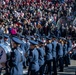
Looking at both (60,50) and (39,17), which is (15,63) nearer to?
(60,50)

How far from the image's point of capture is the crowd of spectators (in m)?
27.9

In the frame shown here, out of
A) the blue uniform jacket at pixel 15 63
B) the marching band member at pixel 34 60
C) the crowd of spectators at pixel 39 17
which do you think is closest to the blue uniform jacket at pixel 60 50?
the marching band member at pixel 34 60

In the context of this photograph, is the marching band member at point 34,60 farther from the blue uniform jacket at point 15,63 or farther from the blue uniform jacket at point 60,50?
the blue uniform jacket at point 60,50

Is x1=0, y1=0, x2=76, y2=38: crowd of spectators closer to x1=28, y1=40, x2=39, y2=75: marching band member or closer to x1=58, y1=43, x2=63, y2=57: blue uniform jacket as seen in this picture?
x1=58, y1=43, x2=63, y2=57: blue uniform jacket

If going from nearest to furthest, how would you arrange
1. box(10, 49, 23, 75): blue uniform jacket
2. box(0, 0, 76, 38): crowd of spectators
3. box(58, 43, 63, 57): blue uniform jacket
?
1. box(10, 49, 23, 75): blue uniform jacket
2. box(58, 43, 63, 57): blue uniform jacket
3. box(0, 0, 76, 38): crowd of spectators

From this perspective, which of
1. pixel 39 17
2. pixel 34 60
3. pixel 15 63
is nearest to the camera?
pixel 15 63

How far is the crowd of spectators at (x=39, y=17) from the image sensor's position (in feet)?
91.4

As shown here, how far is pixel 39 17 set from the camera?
31875 mm

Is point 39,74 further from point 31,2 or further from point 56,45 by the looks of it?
point 31,2

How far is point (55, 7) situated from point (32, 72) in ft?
65.1

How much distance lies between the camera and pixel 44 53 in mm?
16516

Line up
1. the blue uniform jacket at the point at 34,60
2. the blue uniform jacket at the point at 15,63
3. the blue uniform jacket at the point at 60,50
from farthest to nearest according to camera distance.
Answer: the blue uniform jacket at the point at 60,50 < the blue uniform jacket at the point at 34,60 < the blue uniform jacket at the point at 15,63

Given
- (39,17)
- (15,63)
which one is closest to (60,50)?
(15,63)

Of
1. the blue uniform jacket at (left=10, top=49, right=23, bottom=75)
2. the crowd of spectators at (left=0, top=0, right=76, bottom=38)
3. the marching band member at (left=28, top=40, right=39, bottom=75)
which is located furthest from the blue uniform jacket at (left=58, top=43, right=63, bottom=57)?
the crowd of spectators at (left=0, top=0, right=76, bottom=38)
